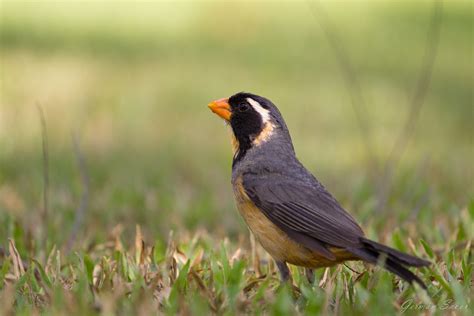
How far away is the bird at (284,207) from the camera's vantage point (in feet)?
15.0

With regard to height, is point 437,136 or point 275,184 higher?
point 275,184

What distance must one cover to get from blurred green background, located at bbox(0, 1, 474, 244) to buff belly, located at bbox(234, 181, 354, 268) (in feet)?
4.61

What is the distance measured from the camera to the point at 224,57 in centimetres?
1314

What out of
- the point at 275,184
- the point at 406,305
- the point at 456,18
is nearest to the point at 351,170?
the point at 275,184

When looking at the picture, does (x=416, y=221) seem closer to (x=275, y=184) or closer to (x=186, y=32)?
(x=275, y=184)

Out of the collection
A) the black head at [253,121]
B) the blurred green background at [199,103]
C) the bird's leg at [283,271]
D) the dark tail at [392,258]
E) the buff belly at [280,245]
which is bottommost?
the blurred green background at [199,103]

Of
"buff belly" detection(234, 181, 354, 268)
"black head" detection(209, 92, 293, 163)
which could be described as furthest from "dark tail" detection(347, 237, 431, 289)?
"black head" detection(209, 92, 293, 163)

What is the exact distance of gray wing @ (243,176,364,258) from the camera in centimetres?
468

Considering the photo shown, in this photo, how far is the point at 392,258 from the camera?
4.34 meters

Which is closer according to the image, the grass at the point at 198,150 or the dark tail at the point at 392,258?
the dark tail at the point at 392,258

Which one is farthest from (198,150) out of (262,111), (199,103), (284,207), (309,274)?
(284,207)

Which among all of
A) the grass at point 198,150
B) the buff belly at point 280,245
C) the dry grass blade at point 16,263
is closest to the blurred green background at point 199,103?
the grass at point 198,150

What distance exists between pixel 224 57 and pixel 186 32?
155cm

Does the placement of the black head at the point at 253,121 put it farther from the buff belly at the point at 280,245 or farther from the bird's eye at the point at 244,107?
the buff belly at the point at 280,245
